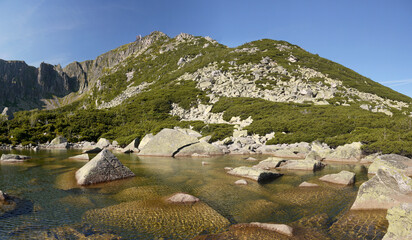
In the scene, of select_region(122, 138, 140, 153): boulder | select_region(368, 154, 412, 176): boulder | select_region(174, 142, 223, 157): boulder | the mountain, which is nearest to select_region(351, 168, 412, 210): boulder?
select_region(368, 154, 412, 176): boulder

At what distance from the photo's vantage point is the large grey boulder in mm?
33531

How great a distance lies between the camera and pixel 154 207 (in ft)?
35.2

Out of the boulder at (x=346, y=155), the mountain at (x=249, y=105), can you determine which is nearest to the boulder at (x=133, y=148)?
the mountain at (x=249, y=105)

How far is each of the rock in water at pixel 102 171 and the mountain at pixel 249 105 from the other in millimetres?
28773

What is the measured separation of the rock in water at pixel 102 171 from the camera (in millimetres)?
15408

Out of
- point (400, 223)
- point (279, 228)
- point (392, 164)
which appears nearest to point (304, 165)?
point (392, 164)

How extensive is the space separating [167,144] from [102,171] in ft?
59.7

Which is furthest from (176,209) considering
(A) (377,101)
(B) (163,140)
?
(A) (377,101)

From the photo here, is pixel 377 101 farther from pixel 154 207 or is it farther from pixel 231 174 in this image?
pixel 154 207

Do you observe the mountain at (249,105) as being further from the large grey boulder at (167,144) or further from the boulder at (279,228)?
the boulder at (279,228)

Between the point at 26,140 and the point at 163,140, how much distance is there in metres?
46.2

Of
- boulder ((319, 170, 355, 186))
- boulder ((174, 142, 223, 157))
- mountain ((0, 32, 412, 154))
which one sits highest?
mountain ((0, 32, 412, 154))

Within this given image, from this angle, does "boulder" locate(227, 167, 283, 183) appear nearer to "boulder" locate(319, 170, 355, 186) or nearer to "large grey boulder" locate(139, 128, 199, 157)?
"boulder" locate(319, 170, 355, 186)

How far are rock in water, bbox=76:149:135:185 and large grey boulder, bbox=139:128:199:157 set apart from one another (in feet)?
50.6
